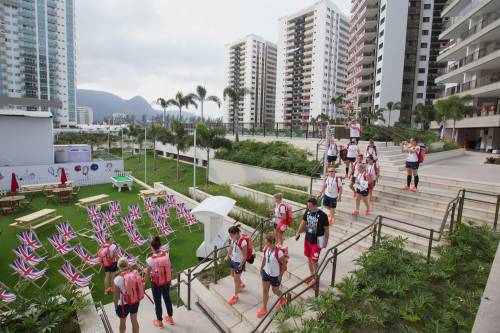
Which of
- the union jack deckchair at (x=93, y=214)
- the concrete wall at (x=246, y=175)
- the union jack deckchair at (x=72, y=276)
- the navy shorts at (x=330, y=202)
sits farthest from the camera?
the concrete wall at (x=246, y=175)

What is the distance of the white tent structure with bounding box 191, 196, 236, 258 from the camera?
8789 mm

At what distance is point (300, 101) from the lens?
331 ft

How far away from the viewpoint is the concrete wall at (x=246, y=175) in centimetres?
1501

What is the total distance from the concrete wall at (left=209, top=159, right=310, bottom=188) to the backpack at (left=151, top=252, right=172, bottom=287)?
31.9 ft

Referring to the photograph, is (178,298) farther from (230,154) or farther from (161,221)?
(230,154)

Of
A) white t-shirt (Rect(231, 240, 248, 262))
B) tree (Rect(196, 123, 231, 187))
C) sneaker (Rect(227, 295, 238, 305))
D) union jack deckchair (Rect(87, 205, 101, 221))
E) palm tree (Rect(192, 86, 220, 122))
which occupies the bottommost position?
union jack deckchair (Rect(87, 205, 101, 221))

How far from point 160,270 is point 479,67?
35249 mm

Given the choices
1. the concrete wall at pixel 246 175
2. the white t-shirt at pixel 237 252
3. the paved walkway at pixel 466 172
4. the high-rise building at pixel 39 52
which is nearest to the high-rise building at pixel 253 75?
the high-rise building at pixel 39 52

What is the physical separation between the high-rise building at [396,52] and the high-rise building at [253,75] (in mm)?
57720

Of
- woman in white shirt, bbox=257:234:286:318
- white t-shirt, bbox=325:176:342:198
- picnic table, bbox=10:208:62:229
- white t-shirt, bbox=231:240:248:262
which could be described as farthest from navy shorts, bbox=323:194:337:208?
picnic table, bbox=10:208:62:229

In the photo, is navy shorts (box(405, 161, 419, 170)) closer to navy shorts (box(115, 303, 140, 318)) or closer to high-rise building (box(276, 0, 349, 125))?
navy shorts (box(115, 303, 140, 318))

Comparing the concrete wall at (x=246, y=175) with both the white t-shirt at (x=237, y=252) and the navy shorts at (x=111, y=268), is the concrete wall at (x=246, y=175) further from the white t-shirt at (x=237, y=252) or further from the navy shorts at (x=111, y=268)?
the navy shorts at (x=111, y=268)

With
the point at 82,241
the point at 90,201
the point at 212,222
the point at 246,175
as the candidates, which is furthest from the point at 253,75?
the point at 212,222

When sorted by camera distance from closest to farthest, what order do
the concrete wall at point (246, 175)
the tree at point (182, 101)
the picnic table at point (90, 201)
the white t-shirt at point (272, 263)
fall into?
the white t-shirt at point (272, 263) → the picnic table at point (90, 201) → the concrete wall at point (246, 175) → the tree at point (182, 101)
